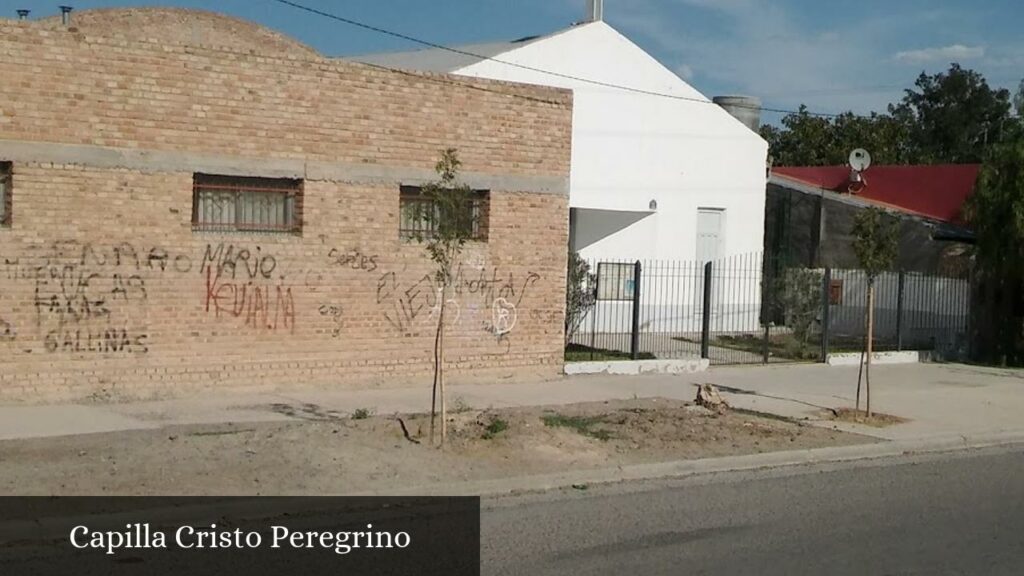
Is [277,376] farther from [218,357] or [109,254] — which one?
[109,254]

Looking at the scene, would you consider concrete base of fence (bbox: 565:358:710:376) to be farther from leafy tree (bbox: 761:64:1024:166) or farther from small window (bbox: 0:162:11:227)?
leafy tree (bbox: 761:64:1024:166)

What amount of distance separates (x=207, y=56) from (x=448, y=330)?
4.97 metres

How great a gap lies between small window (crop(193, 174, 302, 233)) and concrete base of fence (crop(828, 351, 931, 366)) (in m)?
11.3

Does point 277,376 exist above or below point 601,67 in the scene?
below

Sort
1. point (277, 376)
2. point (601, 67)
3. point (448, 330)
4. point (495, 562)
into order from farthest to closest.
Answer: point (601, 67)
point (448, 330)
point (277, 376)
point (495, 562)

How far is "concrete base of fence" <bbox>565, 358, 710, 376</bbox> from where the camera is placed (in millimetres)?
18484

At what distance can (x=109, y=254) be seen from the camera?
14.1 m

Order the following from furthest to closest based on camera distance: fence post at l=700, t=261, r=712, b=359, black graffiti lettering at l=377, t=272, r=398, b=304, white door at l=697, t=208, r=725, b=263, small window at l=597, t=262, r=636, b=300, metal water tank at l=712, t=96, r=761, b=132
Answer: metal water tank at l=712, t=96, r=761, b=132
white door at l=697, t=208, r=725, b=263
small window at l=597, t=262, r=636, b=300
fence post at l=700, t=261, r=712, b=359
black graffiti lettering at l=377, t=272, r=398, b=304

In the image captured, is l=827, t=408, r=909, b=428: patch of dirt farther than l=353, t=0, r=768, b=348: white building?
No

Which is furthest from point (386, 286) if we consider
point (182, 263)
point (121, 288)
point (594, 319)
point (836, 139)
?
point (836, 139)

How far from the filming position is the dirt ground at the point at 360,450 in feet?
32.3

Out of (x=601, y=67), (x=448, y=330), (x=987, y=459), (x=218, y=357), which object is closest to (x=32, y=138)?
(x=218, y=357)

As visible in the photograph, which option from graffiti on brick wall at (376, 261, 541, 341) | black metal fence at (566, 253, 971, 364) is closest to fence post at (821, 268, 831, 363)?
black metal fence at (566, 253, 971, 364)

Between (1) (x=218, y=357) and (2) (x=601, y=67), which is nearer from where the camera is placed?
(1) (x=218, y=357)
